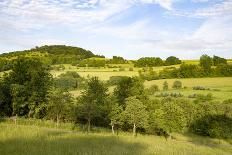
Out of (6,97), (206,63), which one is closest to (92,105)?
(6,97)

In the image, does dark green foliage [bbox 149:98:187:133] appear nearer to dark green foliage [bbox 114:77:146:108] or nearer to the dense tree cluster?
dark green foliage [bbox 114:77:146:108]

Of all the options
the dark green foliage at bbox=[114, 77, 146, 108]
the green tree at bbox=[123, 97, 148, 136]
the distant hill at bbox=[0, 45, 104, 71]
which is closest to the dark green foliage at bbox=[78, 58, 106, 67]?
the distant hill at bbox=[0, 45, 104, 71]

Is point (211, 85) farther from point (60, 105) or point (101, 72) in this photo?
point (60, 105)

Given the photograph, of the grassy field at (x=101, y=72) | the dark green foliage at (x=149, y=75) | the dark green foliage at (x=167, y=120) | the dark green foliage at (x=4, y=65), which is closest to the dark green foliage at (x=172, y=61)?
the grassy field at (x=101, y=72)

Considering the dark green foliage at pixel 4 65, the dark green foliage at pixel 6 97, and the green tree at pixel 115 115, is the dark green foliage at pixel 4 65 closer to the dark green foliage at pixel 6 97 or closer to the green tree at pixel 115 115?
the dark green foliage at pixel 6 97

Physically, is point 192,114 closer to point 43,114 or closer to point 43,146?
point 43,114

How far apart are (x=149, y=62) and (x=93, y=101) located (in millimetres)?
103025

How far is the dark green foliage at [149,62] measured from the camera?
155000 mm

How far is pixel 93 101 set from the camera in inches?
2168

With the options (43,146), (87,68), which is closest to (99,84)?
(43,146)

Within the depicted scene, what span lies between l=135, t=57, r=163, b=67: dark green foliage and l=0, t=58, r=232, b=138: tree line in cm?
7673

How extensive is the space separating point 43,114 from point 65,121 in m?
5.00

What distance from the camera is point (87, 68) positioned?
152000mm

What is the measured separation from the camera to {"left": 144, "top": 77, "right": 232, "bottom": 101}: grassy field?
4035 inches
